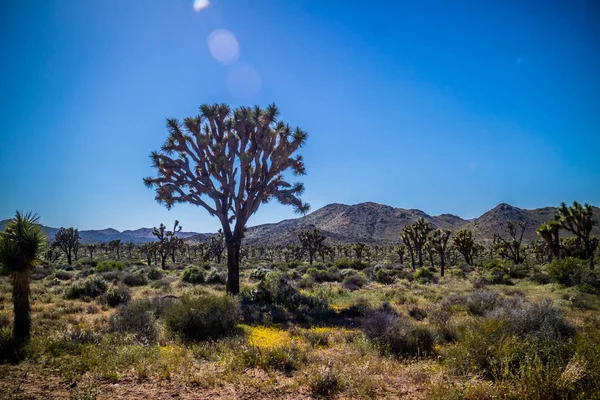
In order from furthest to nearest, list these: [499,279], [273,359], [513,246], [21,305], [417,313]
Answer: [513,246]
[499,279]
[417,313]
[21,305]
[273,359]

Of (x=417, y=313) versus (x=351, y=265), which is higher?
(x=417, y=313)

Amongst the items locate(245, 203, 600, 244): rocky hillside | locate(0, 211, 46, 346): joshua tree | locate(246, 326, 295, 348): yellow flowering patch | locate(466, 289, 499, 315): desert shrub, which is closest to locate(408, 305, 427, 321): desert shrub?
locate(466, 289, 499, 315): desert shrub

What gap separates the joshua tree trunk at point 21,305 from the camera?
7098mm

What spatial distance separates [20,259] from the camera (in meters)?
7.29

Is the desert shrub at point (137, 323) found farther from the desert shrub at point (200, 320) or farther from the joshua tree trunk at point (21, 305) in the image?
the joshua tree trunk at point (21, 305)

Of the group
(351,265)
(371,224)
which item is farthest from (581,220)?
(371,224)

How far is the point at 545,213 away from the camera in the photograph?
134m

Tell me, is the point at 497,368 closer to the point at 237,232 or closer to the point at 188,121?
the point at 237,232

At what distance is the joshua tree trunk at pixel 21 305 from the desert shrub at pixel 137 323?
181cm

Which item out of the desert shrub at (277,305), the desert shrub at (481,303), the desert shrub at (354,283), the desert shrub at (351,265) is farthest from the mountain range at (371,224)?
the desert shrub at (481,303)

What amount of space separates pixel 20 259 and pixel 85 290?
8.34 metres

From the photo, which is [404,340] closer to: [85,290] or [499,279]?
[85,290]

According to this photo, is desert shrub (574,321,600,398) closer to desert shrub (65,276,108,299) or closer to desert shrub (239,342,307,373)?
desert shrub (239,342,307,373)

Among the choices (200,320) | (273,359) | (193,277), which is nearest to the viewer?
(273,359)
